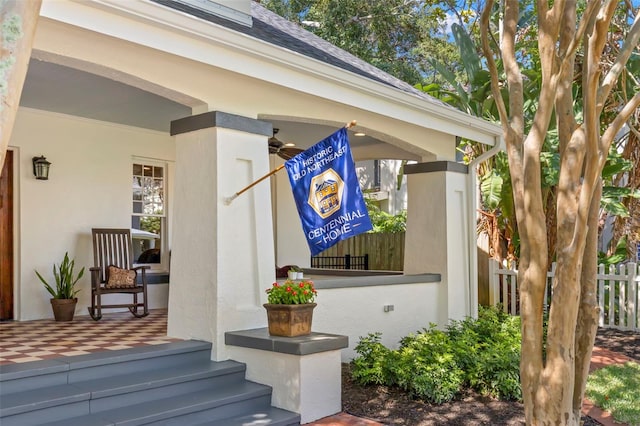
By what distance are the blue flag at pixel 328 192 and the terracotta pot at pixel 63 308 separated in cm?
378

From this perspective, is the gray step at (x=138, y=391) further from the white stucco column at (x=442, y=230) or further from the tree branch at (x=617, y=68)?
the white stucco column at (x=442, y=230)

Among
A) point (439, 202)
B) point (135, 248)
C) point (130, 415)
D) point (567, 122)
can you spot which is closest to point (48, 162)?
point (135, 248)

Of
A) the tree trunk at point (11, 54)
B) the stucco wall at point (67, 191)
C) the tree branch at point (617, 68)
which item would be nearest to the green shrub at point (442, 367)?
the tree branch at point (617, 68)

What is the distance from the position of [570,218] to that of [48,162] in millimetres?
6813

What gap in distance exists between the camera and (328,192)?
5.60 metres

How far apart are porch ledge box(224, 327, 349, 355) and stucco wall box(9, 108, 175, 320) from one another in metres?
3.77

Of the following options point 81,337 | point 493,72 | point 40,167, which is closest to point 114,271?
point 40,167

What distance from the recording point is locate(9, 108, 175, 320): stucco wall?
7844mm

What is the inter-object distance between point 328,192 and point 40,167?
4472 mm

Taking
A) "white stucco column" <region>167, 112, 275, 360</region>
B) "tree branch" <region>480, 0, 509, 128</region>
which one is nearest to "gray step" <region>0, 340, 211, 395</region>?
"white stucco column" <region>167, 112, 275, 360</region>

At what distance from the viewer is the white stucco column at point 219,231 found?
18.6 feet

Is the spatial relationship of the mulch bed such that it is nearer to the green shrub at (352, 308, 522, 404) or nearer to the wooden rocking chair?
the green shrub at (352, 308, 522, 404)

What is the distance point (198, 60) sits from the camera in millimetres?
5207

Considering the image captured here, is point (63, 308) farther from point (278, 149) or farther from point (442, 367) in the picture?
point (442, 367)
